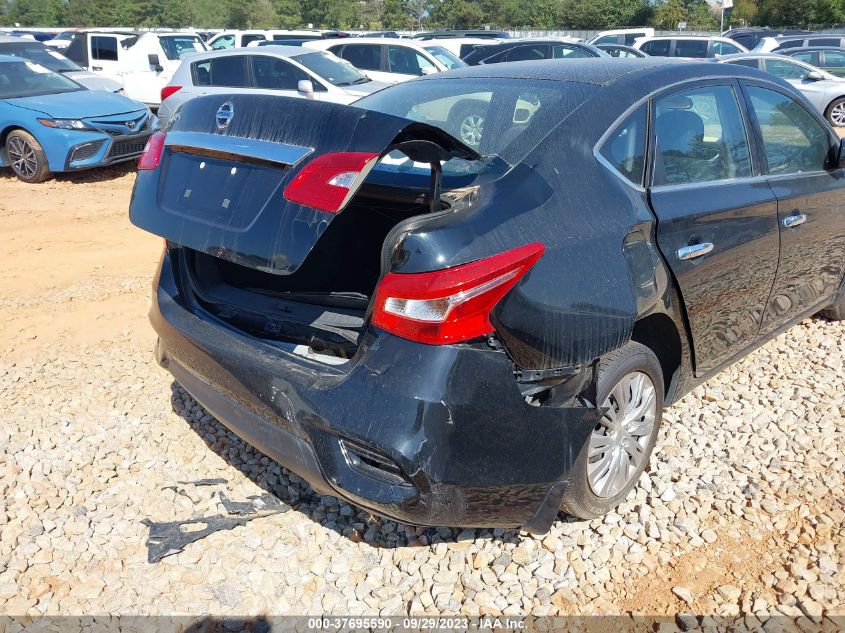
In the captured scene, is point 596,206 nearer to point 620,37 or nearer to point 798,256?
point 798,256

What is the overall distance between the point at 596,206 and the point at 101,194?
27.3 feet

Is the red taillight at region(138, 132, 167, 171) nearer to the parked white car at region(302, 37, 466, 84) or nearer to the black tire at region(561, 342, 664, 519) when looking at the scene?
the black tire at region(561, 342, 664, 519)

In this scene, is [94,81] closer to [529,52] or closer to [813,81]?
[529,52]

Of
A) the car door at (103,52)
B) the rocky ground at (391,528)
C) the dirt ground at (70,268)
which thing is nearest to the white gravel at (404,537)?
the rocky ground at (391,528)

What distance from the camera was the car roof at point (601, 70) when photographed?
3.00m

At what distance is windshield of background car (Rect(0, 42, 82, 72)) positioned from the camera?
12.2 metres

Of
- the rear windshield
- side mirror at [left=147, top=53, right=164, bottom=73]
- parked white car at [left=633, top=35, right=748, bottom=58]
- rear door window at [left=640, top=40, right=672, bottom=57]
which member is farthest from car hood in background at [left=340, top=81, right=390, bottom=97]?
rear door window at [left=640, top=40, right=672, bottom=57]

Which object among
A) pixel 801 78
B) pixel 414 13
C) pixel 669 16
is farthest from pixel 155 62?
pixel 414 13

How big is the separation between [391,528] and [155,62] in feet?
45.3

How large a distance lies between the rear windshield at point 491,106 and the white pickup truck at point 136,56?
11.5 meters

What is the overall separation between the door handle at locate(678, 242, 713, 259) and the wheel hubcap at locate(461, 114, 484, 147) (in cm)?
88

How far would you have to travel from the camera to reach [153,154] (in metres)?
Answer: 2.92

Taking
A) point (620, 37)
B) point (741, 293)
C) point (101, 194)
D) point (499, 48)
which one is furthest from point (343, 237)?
point (620, 37)

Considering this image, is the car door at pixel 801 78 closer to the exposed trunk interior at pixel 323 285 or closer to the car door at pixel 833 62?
the car door at pixel 833 62
